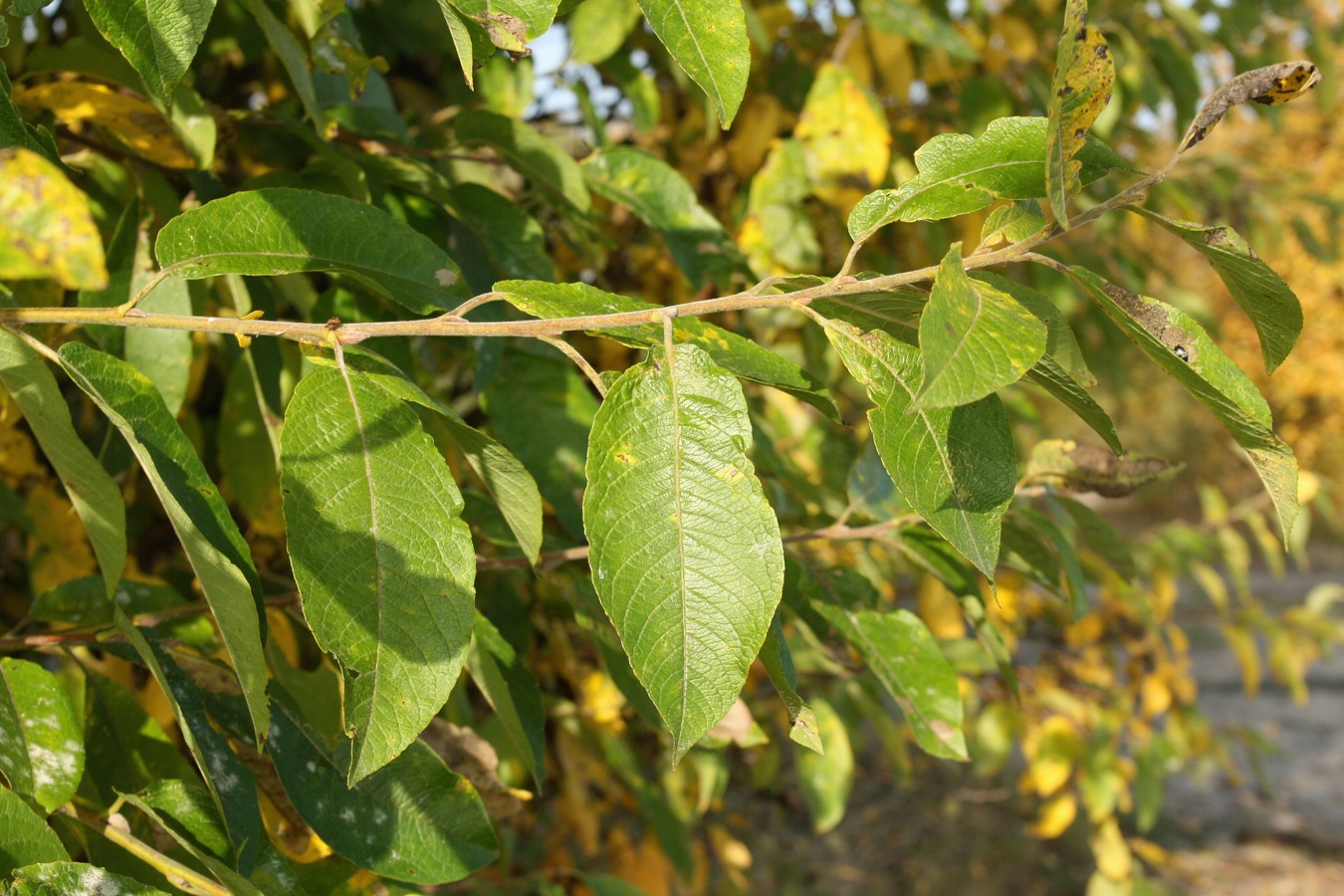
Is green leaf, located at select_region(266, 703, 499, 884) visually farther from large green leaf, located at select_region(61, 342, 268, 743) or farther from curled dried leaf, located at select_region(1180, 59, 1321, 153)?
curled dried leaf, located at select_region(1180, 59, 1321, 153)

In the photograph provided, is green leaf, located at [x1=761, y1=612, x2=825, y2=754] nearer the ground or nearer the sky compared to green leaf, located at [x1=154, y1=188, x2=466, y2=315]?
nearer the ground

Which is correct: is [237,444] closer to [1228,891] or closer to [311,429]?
[311,429]

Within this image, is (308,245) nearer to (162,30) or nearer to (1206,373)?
(162,30)

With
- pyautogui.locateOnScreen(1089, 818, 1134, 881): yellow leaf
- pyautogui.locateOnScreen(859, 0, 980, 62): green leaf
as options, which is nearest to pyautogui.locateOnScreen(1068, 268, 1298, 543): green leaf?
pyautogui.locateOnScreen(859, 0, 980, 62): green leaf

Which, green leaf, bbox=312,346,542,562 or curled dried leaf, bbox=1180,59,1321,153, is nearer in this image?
curled dried leaf, bbox=1180,59,1321,153

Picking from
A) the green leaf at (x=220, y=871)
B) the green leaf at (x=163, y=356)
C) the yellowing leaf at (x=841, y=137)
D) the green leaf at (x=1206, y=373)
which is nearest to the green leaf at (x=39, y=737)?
the green leaf at (x=220, y=871)
